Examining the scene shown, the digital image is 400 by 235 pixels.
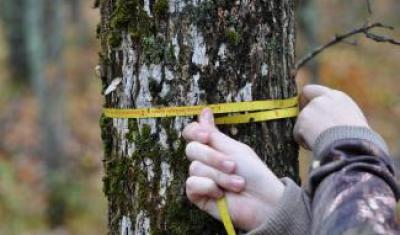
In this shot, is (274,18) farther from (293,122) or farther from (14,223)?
(14,223)

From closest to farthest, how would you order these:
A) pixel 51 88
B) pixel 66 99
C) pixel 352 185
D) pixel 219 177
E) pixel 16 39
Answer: pixel 352 185, pixel 219 177, pixel 51 88, pixel 66 99, pixel 16 39

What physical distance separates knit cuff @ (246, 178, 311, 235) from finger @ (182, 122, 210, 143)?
26cm

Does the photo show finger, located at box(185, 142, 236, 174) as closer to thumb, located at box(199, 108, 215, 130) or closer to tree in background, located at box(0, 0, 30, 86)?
thumb, located at box(199, 108, 215, 130)

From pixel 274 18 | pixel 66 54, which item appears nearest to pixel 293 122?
pixel 274 18

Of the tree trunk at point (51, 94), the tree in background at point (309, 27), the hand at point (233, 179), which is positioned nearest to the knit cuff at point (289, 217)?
the hand at point (233, 179)

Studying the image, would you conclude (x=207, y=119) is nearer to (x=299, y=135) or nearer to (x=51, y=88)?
(x=299, y=135)

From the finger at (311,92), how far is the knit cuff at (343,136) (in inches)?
7.6

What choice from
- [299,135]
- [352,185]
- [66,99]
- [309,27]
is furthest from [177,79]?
[66,99]

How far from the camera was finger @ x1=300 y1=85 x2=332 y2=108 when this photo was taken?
6.93 feet

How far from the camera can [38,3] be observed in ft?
30.5

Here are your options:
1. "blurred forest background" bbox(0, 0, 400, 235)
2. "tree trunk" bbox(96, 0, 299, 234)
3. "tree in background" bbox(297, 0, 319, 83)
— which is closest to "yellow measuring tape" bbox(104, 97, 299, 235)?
"tree trunk" bbox(96, 0, 299, 234)

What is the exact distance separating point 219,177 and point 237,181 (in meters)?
0.05

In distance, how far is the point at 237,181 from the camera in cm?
185

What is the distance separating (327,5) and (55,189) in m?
17.4
